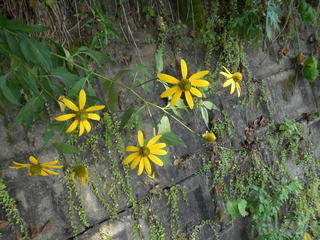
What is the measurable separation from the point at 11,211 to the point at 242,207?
1186 millimetres

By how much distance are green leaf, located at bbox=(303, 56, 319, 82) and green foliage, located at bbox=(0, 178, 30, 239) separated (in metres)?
2.00

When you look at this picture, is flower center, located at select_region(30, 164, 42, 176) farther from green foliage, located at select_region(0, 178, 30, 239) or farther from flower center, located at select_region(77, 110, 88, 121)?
flower center, located at select_region(77, 110, 88, 121)

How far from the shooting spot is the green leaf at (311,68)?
236cm

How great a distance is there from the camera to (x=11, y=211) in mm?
1205

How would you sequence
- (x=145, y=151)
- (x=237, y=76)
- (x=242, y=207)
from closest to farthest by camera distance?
1. (x=145, y=151)
2. (x=237, y=76)
3. (x=242, y=207)

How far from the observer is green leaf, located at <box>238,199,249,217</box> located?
73.4 inches

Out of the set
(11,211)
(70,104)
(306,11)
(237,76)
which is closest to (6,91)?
(70,104)

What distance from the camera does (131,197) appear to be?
5.05 feet

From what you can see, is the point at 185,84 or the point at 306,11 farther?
the point at 306,11

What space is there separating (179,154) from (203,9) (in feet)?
2.53

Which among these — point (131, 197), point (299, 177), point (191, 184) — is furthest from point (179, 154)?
point (299, 177)

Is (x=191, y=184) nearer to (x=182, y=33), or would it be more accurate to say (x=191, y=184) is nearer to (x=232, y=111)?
(x=232, y=111)

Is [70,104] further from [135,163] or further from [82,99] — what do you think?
[135,163]

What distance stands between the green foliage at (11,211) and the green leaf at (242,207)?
109 cm
